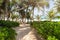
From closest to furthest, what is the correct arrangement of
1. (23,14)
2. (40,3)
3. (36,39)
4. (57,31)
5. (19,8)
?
1. (57,31)
2. (36,39)
3. (40,3)
4. (19,8)
5. (23,14)

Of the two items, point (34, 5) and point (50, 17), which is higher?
point (34, 5)

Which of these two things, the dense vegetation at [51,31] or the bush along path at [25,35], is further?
the bush along path at [25,35]

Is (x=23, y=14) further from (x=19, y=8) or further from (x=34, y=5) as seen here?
(x=34, y=5)

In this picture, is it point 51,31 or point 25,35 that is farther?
point 25,35

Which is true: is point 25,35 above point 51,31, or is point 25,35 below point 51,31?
below

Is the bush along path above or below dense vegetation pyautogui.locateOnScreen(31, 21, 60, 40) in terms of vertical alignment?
below

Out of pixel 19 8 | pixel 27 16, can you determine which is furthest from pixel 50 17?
pixel 19 8

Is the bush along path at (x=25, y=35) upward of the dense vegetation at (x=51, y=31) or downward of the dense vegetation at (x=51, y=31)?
downward

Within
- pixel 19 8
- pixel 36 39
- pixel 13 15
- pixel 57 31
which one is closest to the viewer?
pixel 57 31

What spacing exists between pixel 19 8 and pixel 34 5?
5640 millimetres

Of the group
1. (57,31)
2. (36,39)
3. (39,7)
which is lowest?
(36,39)

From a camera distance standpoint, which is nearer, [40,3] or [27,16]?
[40,3]

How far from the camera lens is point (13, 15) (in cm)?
3491

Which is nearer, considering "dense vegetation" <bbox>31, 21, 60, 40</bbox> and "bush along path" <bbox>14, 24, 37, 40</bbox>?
"dense vegetation" <bbox>31, 21, 60, 40</bbox>
